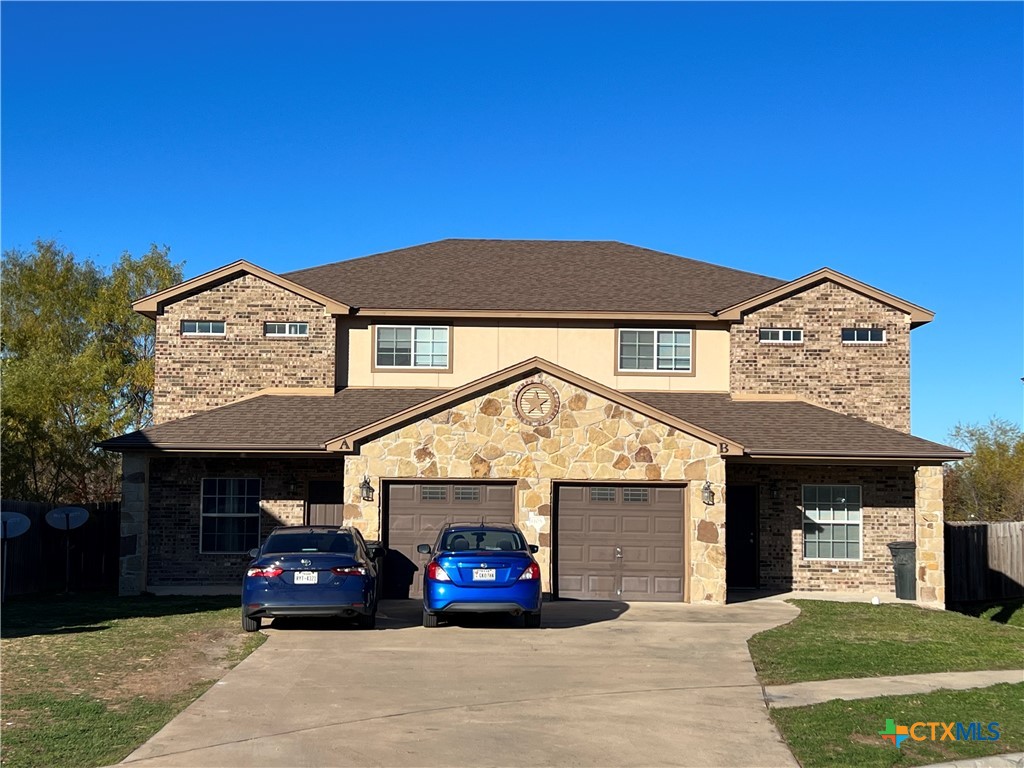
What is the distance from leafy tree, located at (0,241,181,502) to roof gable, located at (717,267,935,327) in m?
19.8

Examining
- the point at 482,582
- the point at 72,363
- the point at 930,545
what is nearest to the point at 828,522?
the point at 930,545

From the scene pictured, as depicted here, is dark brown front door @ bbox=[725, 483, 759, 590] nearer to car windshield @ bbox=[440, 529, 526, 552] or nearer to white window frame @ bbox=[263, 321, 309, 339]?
car windshield @ bbox=[440, 529, 526, 552]

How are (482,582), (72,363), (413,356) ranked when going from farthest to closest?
(72,363)
(413,356)
(482,582)

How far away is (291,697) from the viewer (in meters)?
10.7

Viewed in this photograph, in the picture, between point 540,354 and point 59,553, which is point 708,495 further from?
point 59,553

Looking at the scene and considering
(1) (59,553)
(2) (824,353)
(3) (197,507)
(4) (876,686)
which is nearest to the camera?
(4) (876,686)

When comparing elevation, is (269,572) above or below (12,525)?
below

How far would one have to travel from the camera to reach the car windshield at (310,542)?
51.7 feet

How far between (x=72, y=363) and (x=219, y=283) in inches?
585

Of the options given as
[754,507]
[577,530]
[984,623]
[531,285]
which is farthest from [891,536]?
[531,285]

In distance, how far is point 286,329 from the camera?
80.2 ft

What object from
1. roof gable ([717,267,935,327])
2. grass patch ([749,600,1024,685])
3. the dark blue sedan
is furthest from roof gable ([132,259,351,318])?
grass patch ([749,600,1024,685])

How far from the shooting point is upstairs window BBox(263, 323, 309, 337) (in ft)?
80.1

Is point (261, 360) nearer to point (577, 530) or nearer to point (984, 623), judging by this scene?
point (577, 530)
